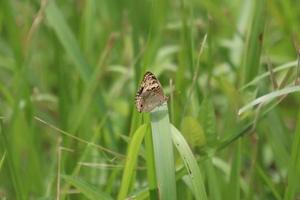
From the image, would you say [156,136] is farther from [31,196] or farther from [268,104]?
[31,196]

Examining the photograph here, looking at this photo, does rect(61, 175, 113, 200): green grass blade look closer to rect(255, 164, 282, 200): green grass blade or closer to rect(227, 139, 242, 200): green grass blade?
rect(227, 139, 242, 200): green grass blade

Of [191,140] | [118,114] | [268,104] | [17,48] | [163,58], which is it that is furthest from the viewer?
[163,58]

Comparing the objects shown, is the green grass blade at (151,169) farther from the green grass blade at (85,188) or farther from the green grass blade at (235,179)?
the green grass blade at (235,179)

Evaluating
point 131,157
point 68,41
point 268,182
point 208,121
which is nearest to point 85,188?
point 131,157

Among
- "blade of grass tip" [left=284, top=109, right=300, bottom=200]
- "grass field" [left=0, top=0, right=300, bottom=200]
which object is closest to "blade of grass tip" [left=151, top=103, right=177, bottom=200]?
"grass field" [left=0, top=0, right=300, bottom=200]

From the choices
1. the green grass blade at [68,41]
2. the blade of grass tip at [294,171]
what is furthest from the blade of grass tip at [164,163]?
the green grass blade at [68,41]

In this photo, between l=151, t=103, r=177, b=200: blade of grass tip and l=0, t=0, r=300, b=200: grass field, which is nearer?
l=151, t=103, r=177, b=200: blade of grass tip

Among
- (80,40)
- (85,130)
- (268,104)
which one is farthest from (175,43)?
(268,104)

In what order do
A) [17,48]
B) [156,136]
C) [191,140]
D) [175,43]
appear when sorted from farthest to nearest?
[175,43] < [17,48] < [191,140] < [156,136]
